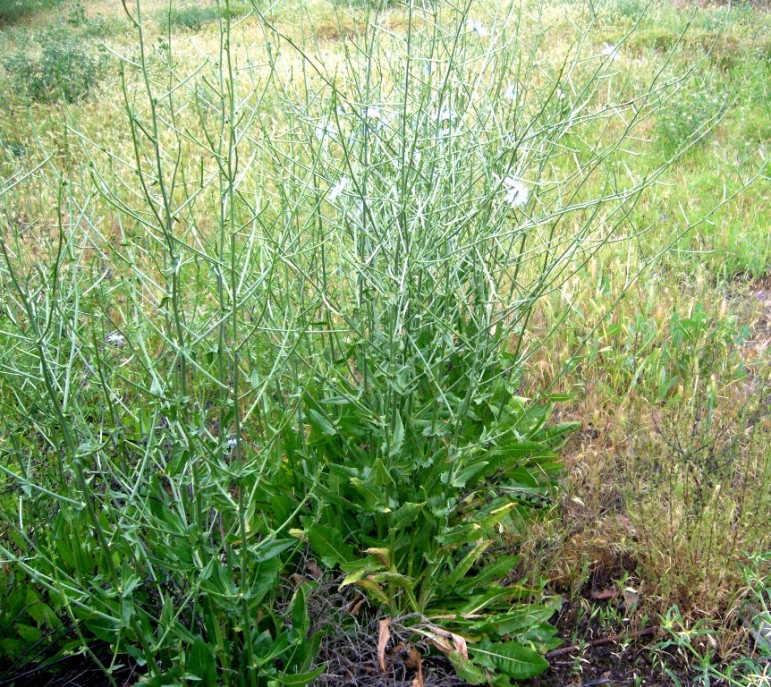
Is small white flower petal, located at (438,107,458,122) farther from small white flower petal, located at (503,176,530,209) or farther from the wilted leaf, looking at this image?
the wilted leaf

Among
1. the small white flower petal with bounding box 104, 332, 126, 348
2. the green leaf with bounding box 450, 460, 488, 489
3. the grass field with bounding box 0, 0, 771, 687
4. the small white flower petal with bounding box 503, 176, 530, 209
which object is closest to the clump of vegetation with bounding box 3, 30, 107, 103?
the small white flower petal with bounding box 104, 332, 126, 348

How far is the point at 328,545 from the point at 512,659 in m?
0.53

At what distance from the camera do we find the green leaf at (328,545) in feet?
6.48

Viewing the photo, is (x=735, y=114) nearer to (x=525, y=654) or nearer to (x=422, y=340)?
(x=422, y=340)

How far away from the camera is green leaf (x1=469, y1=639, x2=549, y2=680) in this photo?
194 centimetres

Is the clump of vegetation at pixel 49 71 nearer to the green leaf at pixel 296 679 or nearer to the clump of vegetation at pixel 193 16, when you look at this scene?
the clump of vegetation at pixel 193 16

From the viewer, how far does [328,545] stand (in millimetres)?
1987

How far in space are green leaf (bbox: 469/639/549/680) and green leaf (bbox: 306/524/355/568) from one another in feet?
1.28

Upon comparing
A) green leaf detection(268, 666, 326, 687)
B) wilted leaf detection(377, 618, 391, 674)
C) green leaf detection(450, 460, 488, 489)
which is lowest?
wilted leaf detection(377, 618, 391, 674)

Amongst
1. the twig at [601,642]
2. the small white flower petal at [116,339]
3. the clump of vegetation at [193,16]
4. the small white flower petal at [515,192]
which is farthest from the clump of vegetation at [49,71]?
the twig at [601,642]

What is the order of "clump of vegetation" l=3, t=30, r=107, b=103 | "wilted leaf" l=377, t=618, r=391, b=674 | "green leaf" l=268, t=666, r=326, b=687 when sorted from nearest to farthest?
"green leaf" l=268, t=666, r=326, b=687 → "wilted leaf" l=377, t=618, r=391, b=674 → "clump of vegetation" l=3, t=30, r=107, b=103

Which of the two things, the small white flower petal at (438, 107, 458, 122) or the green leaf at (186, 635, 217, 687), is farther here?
the small white flower petal at (438, 107, 458, 122)

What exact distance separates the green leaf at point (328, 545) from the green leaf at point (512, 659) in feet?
1.28

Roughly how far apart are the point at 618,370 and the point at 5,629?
2211 mm
